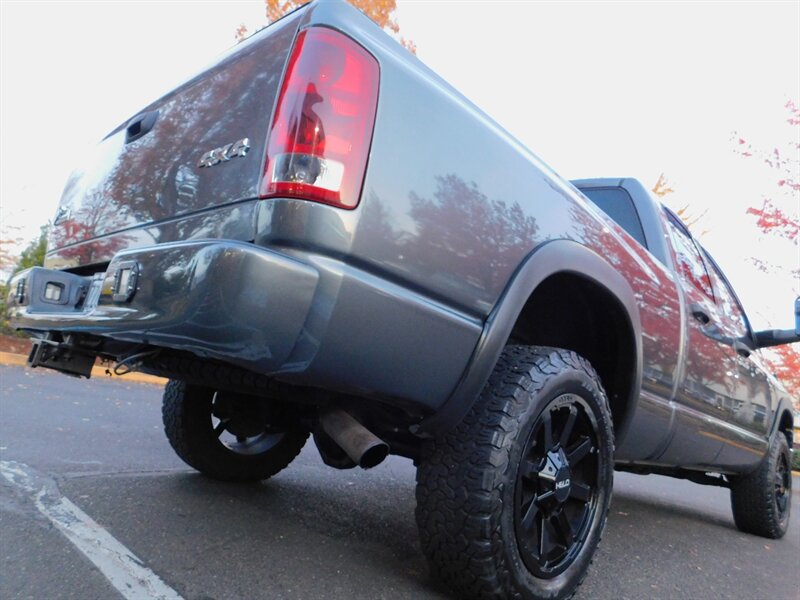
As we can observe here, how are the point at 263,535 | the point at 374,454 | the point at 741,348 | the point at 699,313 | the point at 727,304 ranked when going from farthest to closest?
the point at 727,304, the point at 741,348, the point at 699,313, the point at 263,535, the point at 374,454

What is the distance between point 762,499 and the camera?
4449 mm

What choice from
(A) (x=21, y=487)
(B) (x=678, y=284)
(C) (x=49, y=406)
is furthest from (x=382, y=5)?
(A) (x=21, y=487)

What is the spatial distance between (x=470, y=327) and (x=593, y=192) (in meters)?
2.26

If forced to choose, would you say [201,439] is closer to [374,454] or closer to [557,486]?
[374,454]

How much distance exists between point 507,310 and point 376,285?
0.52 m

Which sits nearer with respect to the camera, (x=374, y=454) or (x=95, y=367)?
(x=374, y=454)

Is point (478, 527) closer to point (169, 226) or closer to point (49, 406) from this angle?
point (169, 226)

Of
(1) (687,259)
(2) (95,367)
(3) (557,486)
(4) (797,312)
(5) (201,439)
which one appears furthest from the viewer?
(2) (95,367)

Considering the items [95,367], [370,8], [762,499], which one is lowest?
[95,367]

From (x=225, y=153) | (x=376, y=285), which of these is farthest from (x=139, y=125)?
(x=376, y=285)

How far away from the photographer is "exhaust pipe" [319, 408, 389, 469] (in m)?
1.81

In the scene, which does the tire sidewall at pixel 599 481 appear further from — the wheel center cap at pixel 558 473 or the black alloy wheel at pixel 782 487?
the black alloy wheel at pixel 782 487

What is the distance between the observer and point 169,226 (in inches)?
79.8

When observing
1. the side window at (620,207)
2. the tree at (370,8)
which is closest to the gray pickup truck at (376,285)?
the side window at (620,207)
